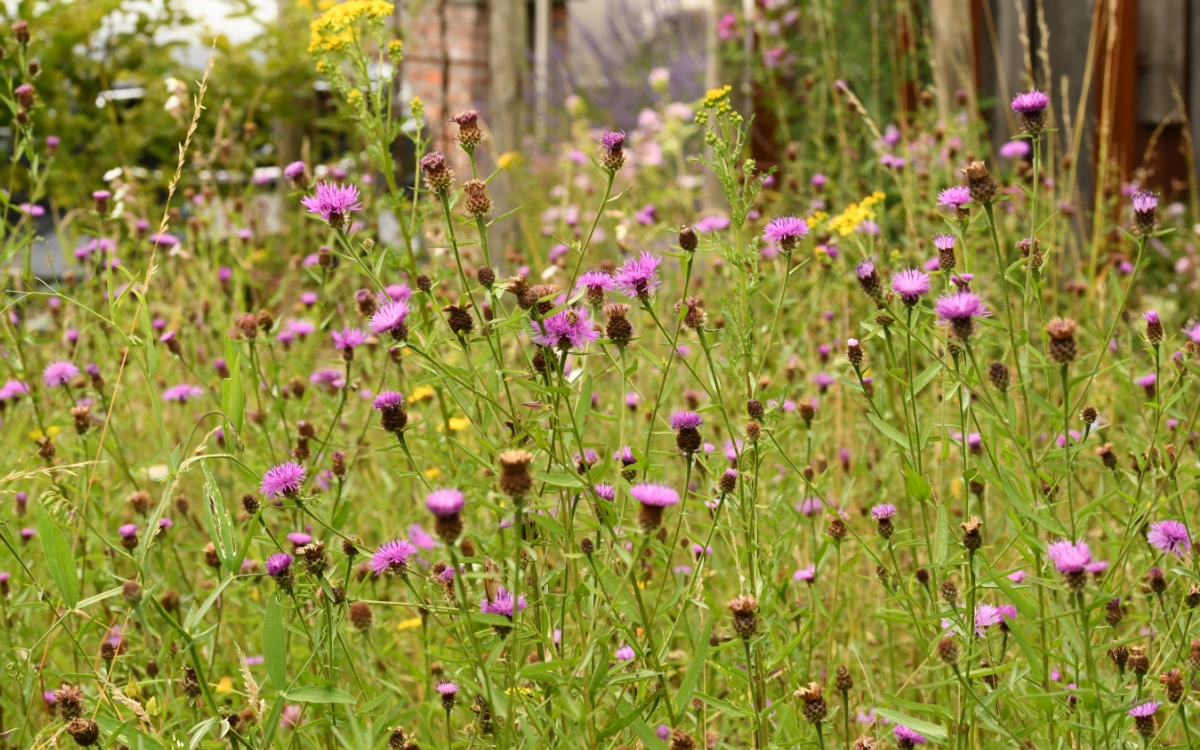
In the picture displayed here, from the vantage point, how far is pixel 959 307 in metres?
1.16

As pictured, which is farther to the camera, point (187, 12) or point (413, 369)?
point (187, 12)

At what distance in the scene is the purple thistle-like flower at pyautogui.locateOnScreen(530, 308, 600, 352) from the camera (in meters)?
1.29

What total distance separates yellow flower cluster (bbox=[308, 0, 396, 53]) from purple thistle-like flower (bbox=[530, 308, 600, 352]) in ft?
2.52

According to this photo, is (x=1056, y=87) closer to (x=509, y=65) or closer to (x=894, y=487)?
(x=509, y=65)

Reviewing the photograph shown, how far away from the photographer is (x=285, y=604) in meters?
1.71

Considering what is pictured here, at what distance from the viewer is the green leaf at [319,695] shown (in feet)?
3.71

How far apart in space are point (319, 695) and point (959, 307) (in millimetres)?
762

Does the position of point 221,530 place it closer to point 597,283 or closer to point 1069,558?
point 597,283

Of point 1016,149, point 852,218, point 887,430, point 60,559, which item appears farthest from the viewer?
point 1016,149

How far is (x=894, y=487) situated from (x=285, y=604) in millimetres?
1319

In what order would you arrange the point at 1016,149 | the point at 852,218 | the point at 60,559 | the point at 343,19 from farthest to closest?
the point at 1016,149, the point at 852,218, the point at 343,19, the point at 60,559

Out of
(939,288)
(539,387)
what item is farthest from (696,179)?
(539,387)

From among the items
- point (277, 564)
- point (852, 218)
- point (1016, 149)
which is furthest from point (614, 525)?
point (1016, 149)

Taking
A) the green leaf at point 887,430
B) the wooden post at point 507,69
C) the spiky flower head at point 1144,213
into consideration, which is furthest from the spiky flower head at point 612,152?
the wooden post at point 507,69
